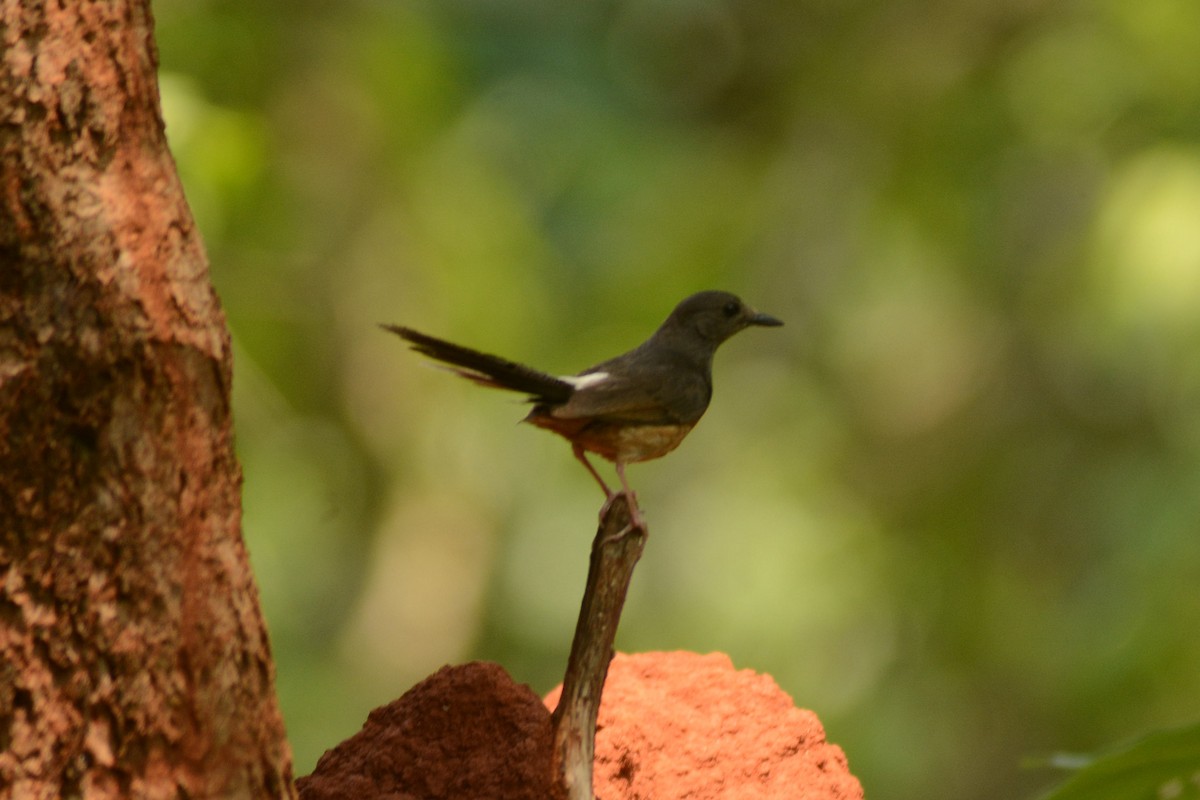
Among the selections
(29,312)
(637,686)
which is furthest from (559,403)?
(29,312)

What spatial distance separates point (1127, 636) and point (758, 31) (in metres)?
5.79

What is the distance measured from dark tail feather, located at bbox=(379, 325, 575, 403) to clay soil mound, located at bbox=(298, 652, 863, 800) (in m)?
0.65

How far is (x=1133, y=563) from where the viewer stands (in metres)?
10.6

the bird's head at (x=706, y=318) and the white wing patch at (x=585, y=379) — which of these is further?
the bird's head at (x=706, y=318)

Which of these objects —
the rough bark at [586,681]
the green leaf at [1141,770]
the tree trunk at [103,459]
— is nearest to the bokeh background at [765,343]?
the rough bark at [586,681]

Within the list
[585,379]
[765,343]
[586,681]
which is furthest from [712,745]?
[765,343]

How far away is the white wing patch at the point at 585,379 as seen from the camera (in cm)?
360

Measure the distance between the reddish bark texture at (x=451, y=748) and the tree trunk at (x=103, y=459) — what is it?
1.95 ft

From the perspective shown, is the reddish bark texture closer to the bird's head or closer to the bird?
the bird

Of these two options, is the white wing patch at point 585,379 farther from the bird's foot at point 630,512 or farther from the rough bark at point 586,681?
the rough bark at point 586,681

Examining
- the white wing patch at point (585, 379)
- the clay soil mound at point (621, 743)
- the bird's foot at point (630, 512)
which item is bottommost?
the clay soil mound at point (621, 743)

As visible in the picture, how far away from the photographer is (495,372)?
135 inches

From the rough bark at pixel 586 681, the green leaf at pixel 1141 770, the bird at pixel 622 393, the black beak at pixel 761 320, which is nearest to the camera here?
the green leaf at pixel 1141 770

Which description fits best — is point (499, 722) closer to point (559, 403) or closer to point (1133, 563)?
point (559, 403)
